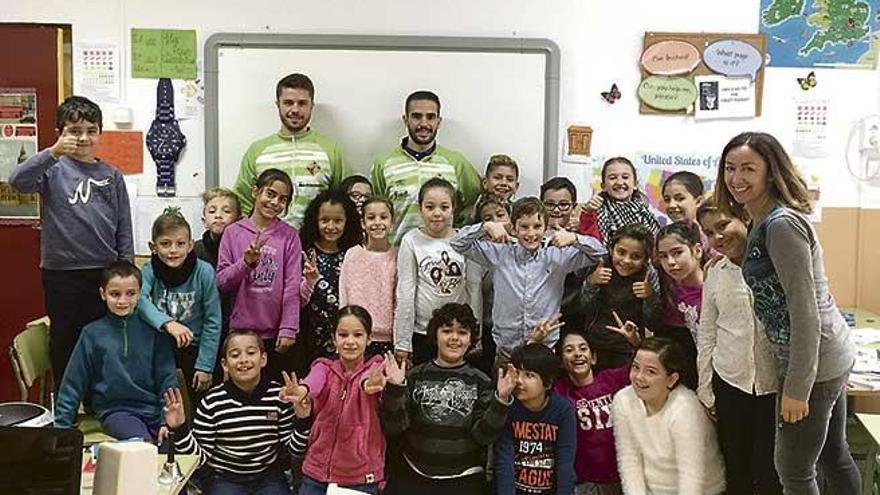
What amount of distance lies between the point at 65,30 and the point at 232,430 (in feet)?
6.43

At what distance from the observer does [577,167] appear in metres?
3.50

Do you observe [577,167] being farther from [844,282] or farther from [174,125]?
[174,125]

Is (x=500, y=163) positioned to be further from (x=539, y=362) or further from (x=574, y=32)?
(x=539, y=362)

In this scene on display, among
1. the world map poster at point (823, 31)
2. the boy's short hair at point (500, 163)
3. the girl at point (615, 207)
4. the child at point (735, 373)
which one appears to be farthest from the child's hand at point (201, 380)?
the world map poster at point (823, 31)

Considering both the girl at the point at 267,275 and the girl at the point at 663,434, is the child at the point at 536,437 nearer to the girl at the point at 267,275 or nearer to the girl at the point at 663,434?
the girl at the point at 663,434

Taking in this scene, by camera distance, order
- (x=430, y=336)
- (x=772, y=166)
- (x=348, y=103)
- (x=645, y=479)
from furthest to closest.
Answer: (x=348, y=103)
(x=430, y=336)
(x=645, y=479)
(x=772, y=166)

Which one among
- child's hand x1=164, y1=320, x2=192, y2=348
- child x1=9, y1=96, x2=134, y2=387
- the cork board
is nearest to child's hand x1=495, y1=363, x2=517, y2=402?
child's hand x1=164, y1=320, x2=192, y2=348

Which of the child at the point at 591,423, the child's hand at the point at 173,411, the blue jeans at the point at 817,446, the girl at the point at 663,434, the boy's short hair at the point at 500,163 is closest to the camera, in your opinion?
the blue jeans at the point at 817,446

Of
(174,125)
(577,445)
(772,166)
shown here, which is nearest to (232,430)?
(577,445)

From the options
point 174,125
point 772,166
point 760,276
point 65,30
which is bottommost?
point 760,276

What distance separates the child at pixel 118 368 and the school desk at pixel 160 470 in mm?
711

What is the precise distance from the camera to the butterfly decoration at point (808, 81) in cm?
347

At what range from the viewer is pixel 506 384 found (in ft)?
8.23

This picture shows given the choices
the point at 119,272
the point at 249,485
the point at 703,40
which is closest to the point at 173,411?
the point at 249,485
